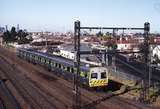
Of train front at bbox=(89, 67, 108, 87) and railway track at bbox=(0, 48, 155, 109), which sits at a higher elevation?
train front at bbox=(89, 67, 108, 87)

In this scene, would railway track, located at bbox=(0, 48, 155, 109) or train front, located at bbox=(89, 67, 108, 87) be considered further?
train front, located at bbox=(89, 67, 108, 87)

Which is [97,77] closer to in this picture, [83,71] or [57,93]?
[83,71]

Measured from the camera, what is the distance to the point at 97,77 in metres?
31.8

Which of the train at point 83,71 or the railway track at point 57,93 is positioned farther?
the train at point 83,71

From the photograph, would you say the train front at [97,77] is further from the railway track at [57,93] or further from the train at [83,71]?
the railway track at [57,93]

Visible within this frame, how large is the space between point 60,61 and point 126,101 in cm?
1457

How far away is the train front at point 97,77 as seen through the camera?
31.5 metres

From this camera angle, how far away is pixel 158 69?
55.1 metres

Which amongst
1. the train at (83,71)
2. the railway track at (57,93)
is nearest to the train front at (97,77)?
the train at (83,71)

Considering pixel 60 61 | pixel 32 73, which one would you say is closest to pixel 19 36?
pixel 32 73

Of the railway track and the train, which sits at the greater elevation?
the train

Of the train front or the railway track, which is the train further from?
the railway track

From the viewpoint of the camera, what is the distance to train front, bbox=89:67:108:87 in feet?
103

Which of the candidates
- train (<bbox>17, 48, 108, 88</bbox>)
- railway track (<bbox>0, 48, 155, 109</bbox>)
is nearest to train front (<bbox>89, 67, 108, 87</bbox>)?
train (<bbox>17, 48, 108, 88</bbox>)
